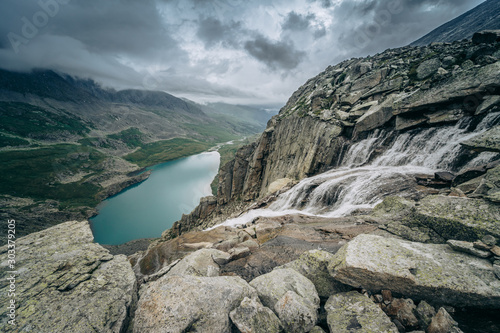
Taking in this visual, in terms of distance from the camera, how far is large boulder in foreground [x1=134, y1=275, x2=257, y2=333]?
18.8 feet

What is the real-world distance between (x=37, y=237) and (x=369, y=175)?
120 feet

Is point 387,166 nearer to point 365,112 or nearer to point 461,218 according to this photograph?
point 365,112

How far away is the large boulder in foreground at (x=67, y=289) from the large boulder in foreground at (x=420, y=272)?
29.6ft

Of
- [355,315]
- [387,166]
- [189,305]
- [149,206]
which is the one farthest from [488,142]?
[149,206]

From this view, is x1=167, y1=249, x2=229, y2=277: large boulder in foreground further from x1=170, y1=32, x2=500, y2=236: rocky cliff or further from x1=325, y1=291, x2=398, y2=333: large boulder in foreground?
x1=170, y1=32, x2=500, y2=236: rocky cliff

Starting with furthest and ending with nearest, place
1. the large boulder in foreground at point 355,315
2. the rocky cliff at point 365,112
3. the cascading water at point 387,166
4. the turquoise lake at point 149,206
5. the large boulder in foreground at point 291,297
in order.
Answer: the turquoise lake at point 149,206 → the rocky cliff at point 365,112 → the cascading water at point 387,166 → the large boulder in foreground at point 291,297 → the large boulder in foreground at point 355,315

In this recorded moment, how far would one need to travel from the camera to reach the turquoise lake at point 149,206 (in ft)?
290

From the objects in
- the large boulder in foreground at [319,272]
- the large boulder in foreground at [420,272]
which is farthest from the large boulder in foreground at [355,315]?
the large boulder in foreground at [319,272]

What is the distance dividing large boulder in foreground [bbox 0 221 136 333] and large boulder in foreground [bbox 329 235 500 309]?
29.6ft

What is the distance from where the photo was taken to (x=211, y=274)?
33.3 feet

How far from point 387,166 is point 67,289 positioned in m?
38.8

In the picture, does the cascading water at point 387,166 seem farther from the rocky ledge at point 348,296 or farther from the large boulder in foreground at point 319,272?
the rocky ledge at point 348,296

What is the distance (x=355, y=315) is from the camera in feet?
18.7

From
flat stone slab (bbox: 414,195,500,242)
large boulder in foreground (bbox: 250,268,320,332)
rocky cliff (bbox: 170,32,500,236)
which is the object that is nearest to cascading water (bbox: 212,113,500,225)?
rocky cliff (bbox: 170,32,500,236)
